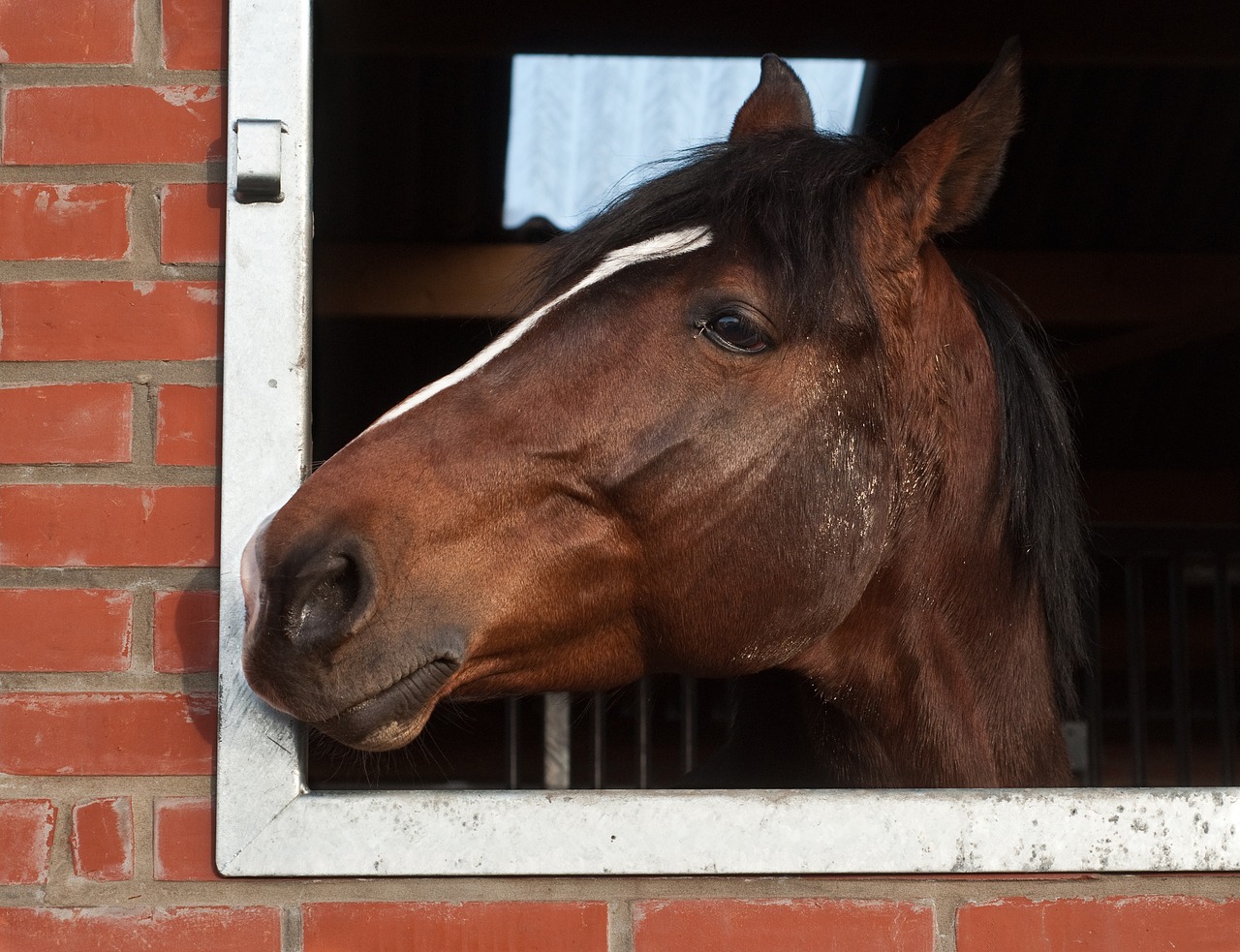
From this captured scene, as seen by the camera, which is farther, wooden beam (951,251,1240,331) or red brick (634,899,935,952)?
wooden beam (951,251,1240,331)

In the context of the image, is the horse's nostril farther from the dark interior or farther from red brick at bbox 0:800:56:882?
the dark interior

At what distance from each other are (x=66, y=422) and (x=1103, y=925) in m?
1.45

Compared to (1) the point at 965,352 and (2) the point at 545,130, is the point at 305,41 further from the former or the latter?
(2) the point at 545,130

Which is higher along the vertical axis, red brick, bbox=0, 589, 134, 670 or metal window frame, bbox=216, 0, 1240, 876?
red brick, bbox=0, 589, 134, 670

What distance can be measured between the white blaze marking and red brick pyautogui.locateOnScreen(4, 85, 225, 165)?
1.43 ft

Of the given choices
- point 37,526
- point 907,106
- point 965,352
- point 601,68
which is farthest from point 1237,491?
point 37,526

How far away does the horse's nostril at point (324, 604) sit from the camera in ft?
3.86

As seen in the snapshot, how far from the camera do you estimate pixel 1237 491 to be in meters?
5.99

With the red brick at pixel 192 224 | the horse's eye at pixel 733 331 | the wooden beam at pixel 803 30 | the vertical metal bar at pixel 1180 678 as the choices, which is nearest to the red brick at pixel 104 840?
the red brick at pixel 192 224

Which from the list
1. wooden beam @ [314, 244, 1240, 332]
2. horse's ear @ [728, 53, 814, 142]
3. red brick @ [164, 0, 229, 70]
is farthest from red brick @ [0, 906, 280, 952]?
wooden beam @ [314, 244, 1240, 332]

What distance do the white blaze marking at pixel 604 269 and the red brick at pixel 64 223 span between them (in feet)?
1.41

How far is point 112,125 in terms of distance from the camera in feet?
4.74

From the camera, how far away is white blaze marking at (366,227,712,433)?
141 centimetres

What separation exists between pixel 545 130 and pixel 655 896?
3509 millimetres
